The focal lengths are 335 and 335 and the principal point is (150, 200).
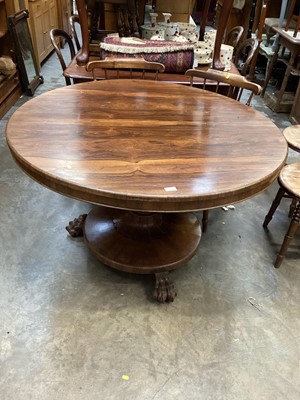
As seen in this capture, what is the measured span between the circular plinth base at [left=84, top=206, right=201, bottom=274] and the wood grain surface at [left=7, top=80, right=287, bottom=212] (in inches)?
22.4

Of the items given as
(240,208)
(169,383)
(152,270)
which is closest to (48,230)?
(152,270)

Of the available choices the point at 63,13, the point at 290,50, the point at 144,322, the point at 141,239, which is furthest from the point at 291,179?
the point at 63,13

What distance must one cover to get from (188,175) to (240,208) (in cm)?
126

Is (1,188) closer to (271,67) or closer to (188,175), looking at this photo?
(188,175)

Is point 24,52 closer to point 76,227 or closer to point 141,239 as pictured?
point 76,227

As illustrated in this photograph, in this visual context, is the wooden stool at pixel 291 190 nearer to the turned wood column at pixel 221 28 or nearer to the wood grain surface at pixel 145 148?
the wood grain surface at pixel 145 148

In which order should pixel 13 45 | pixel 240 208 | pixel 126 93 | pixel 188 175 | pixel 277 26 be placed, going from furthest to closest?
pixel 277 26
pixel 13 45
pixel 240 208
pixel 126 93
pixel 188 175

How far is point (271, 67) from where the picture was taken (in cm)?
378

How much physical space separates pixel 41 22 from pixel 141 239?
365 cm

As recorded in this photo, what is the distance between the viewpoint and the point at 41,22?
4.16m

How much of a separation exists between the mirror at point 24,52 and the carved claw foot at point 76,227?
2314 mm

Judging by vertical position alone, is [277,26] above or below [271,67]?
above

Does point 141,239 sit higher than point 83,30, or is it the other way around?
point 83,30

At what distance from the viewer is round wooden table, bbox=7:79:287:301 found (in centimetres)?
101
